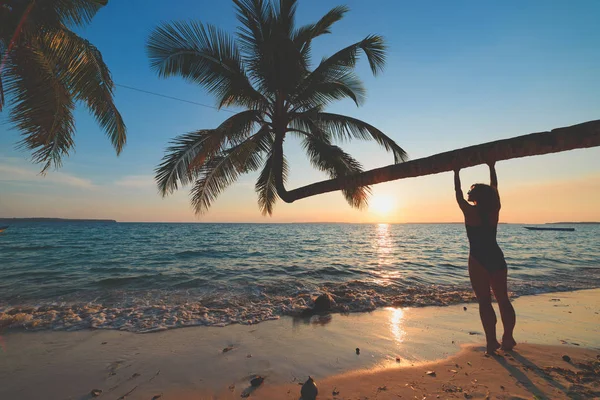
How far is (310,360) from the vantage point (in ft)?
15.2

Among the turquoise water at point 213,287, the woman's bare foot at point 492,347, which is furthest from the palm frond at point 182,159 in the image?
the woman's bare foot at point 492,347

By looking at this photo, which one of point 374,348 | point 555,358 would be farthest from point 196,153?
point 555,358

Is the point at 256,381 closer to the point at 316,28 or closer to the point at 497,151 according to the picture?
the point at 497,151

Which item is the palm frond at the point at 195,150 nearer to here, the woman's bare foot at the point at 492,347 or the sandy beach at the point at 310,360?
the sandy beach at the point at 310,360

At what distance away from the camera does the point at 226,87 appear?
7.88 meters

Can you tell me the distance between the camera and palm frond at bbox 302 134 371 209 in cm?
747

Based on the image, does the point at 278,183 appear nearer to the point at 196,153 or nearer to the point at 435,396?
the point at 196,153

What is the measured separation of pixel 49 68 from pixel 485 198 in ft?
25.9

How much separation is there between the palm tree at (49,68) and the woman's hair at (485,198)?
697cm

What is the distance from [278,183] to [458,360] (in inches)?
185

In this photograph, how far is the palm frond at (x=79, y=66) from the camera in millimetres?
4945

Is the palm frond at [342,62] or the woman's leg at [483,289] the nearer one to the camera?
the woman's leg at [483,289]

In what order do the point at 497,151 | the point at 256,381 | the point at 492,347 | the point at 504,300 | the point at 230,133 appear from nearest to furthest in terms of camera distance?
the point at 497,151 → the point at 256,381 → the point at 504,300 → the point at 492,347 → the point at 230,133

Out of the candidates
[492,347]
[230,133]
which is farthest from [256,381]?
[230,133]
